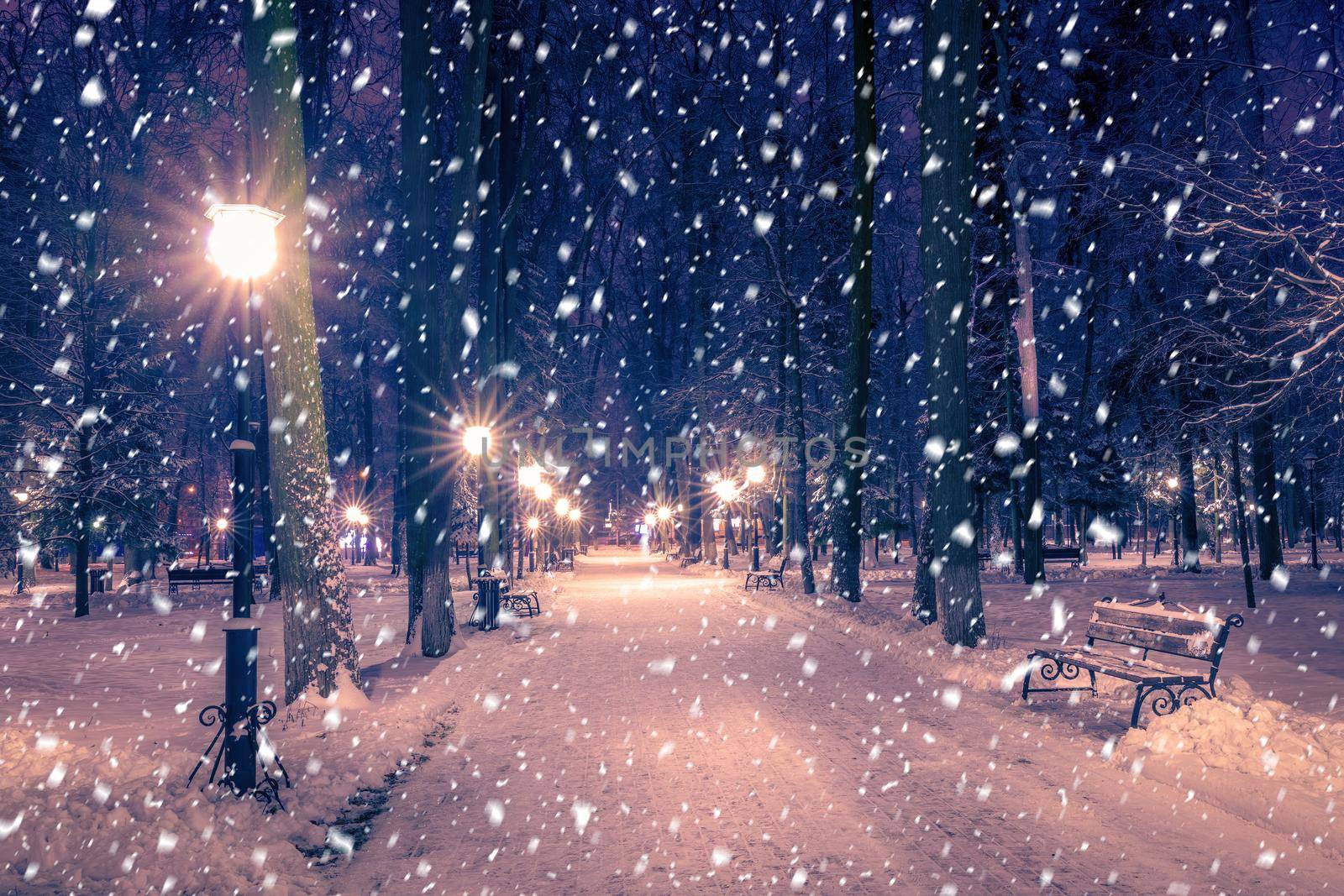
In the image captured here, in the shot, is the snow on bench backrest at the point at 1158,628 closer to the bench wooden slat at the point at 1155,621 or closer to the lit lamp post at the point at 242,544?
the bench wooden slat at the point at 1155,621

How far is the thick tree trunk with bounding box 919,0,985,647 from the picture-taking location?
1298 centimetres

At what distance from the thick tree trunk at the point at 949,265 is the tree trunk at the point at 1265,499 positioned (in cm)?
1315

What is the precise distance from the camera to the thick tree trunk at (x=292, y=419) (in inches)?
341

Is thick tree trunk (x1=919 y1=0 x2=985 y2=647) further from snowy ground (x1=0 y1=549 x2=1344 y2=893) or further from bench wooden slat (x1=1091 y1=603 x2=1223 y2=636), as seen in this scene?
bench wooden slat (x1=1091 y1=603 x2=1223 y2=636)

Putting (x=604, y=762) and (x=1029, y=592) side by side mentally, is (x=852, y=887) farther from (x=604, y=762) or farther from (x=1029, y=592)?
(x=1029, y=592)

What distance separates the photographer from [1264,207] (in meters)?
9.08

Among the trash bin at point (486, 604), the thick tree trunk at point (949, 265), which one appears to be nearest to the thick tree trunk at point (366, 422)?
the trash bin at point (486, 604)

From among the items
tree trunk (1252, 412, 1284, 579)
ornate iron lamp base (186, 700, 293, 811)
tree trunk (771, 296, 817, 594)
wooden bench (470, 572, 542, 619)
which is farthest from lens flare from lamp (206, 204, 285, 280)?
tree trunk (1252, 412, 1284, 579)

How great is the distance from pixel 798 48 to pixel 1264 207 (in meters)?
16.9

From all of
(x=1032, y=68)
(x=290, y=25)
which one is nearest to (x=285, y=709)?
(x=290, y=25)

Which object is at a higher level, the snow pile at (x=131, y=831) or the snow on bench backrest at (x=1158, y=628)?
the snow on bench backrest at (x=1158, y=628)

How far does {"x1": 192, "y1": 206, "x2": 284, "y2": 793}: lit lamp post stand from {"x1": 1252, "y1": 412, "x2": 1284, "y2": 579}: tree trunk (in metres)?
23.3

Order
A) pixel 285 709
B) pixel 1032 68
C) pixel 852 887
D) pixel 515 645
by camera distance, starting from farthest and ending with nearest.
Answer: pixel 1032 68 → pixel 515 645 → pixel 285 709 → pixel 852 887

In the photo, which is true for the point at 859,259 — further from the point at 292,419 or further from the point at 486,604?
the point at 292,419
